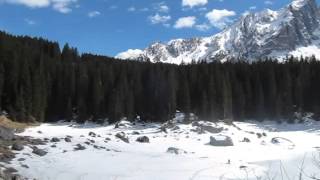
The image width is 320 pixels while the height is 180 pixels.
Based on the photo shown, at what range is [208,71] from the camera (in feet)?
364

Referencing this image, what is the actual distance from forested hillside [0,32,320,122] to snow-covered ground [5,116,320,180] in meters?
14.9

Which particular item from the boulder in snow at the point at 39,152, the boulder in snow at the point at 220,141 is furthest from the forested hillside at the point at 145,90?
the boulder in snow at the point at 39,152

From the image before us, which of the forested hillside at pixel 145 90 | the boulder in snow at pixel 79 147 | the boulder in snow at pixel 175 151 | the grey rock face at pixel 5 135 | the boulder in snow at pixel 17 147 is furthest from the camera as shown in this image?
the forested hillside at pixel 145 90

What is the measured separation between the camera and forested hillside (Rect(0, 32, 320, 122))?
87.9 metres

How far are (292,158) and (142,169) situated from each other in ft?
52.9

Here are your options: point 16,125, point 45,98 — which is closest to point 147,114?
point 45,98

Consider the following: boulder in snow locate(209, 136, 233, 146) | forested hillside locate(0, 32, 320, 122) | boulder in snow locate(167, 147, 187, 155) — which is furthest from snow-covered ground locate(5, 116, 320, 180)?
forested hillside locate(0, 32, 320, 122)

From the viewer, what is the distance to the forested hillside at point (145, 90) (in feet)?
289

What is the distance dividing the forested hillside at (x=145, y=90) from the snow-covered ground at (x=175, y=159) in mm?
14943

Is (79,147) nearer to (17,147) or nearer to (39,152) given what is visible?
(39,152)

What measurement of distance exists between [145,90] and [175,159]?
54.0m

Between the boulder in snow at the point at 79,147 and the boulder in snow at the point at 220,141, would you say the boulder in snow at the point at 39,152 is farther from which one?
the boulder in snow at the point at 220,141

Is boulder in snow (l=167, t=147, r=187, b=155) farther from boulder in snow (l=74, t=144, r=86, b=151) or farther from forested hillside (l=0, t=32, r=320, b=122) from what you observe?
forested hillside (l=0, t=32, r=320, b=122)

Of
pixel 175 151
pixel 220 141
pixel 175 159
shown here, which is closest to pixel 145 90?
pixel 220 141
